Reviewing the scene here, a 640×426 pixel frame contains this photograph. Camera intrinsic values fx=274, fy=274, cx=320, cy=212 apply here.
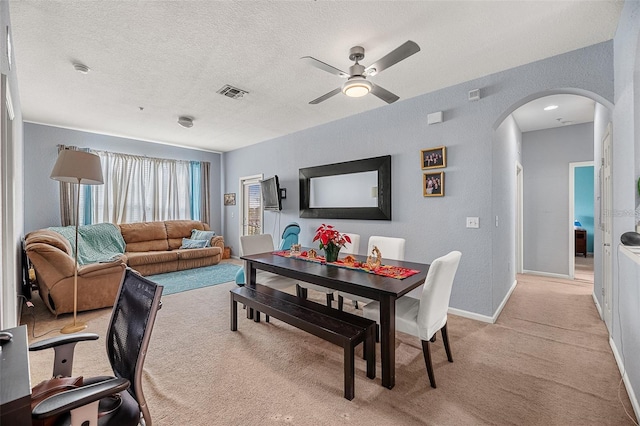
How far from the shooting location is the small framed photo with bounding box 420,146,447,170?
328 cm

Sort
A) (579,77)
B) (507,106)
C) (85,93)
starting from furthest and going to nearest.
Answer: (85,93), (507,106), (579,77)

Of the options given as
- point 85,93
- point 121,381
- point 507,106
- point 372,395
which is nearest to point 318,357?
point 372,395

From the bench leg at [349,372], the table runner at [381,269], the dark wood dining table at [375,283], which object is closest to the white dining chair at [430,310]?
the dark wood dining table at [375,283]

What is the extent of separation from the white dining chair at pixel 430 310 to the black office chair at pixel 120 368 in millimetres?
1558

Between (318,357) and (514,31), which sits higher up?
(514,31)

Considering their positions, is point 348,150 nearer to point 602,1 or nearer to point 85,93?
point 602,1

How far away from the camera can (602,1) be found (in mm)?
1943

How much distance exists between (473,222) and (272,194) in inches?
139

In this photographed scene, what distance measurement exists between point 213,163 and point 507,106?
252 inches

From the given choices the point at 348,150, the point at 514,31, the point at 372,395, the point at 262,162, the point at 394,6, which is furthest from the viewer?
the point at 262,162

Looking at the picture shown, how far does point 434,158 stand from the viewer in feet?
11.1

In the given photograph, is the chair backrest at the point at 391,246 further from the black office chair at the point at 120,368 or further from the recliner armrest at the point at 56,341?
the recliner armrest at the point at 56,341

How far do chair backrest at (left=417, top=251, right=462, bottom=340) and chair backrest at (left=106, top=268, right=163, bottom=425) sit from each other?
1618 millimetres

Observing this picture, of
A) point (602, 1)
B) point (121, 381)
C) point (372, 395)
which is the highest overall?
point (602, 1)
